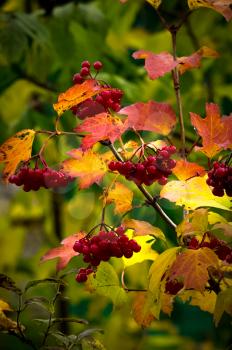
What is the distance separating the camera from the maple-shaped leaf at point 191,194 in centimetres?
80

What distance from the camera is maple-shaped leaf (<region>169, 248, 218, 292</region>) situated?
76 cm

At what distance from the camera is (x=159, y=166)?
0.82 m

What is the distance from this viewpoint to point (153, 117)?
36.0 inches

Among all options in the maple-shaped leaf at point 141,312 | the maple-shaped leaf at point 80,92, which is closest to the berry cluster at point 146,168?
the maple-shaped leaf at point 80,92

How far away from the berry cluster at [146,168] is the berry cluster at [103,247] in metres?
0.09

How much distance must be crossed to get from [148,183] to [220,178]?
101 millimetres

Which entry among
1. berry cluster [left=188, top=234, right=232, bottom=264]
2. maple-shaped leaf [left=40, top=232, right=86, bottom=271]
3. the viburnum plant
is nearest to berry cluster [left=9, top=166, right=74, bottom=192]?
the viburnum plant

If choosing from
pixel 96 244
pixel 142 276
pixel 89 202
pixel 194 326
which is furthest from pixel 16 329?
pixel 194 326

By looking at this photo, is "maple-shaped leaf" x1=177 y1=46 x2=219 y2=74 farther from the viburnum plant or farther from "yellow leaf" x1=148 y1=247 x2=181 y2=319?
"yellow leaf" x1=148 y1=247 x2=181 y2=319

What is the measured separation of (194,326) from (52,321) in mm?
1834

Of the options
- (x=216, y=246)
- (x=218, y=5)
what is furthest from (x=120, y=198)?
(x=218, y=5)

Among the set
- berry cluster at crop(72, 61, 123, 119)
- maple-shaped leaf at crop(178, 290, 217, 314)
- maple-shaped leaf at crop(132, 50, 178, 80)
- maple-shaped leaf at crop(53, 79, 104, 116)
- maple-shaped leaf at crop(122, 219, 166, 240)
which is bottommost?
maple-shaped leaf at crop(178, 290, 217, 314)

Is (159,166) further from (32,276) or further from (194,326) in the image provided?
(194,326)

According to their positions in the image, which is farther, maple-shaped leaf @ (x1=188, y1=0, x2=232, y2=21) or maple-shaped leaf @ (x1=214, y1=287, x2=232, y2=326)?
A: maple-shaped leaf @ (x1=188, y1=0, x2=232, y2=21)
